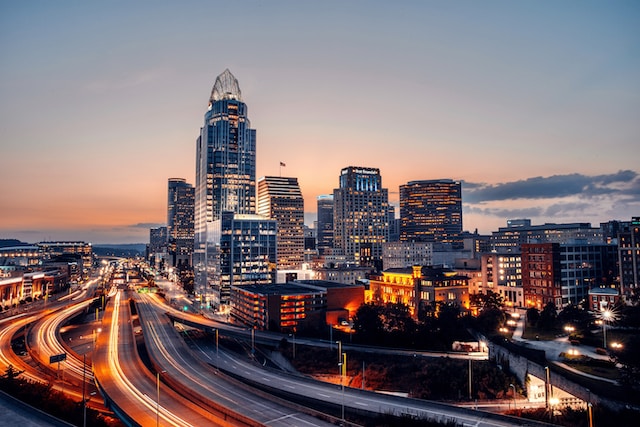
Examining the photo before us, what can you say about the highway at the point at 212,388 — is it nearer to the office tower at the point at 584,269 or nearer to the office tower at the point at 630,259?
the office tower at the point at 584,269

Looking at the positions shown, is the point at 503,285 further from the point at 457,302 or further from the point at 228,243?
the point at 228,243

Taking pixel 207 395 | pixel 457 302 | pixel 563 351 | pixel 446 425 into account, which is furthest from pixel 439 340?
pixel 207 395

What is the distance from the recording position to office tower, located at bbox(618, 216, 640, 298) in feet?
447

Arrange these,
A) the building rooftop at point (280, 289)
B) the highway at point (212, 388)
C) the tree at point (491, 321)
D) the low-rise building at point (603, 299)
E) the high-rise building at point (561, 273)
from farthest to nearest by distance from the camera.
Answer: the building rooftop at point (280, 289), the high-rise building at point (561, 273), the low-rise building at point (603, 299), the tree at point (491, 321), the highway at point (212, 388)

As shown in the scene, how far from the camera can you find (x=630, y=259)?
456 ft

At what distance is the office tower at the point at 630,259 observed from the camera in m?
136

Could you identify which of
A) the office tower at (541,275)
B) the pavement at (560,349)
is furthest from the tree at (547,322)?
the office tower at (541,275)

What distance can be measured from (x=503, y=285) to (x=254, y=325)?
92.4m

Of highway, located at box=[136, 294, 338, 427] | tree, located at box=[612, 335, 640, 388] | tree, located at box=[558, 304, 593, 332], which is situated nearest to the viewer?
highway, located at box=[136, 294, 338, 427]

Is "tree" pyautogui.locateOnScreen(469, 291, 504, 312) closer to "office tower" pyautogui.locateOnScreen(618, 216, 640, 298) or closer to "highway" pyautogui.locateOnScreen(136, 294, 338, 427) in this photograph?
"office tower" pyautogui.locateOnScreen(618, 216, 640, 298)

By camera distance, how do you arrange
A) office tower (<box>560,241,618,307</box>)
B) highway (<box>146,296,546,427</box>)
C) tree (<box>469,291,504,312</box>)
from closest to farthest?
highway (<box>146,296,546,427</box>) → tree (<box>469,291,504,312</box>) → office tower (<box>560,241,618,307</box>)

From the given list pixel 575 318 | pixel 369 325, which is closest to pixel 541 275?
pixel 575 318

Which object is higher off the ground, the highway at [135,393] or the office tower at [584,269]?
the office tower at [584,269]

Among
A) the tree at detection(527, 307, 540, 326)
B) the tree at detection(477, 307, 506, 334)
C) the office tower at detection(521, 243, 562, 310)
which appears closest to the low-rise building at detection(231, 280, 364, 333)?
the tree at detection(477, 307, 506, 334)
